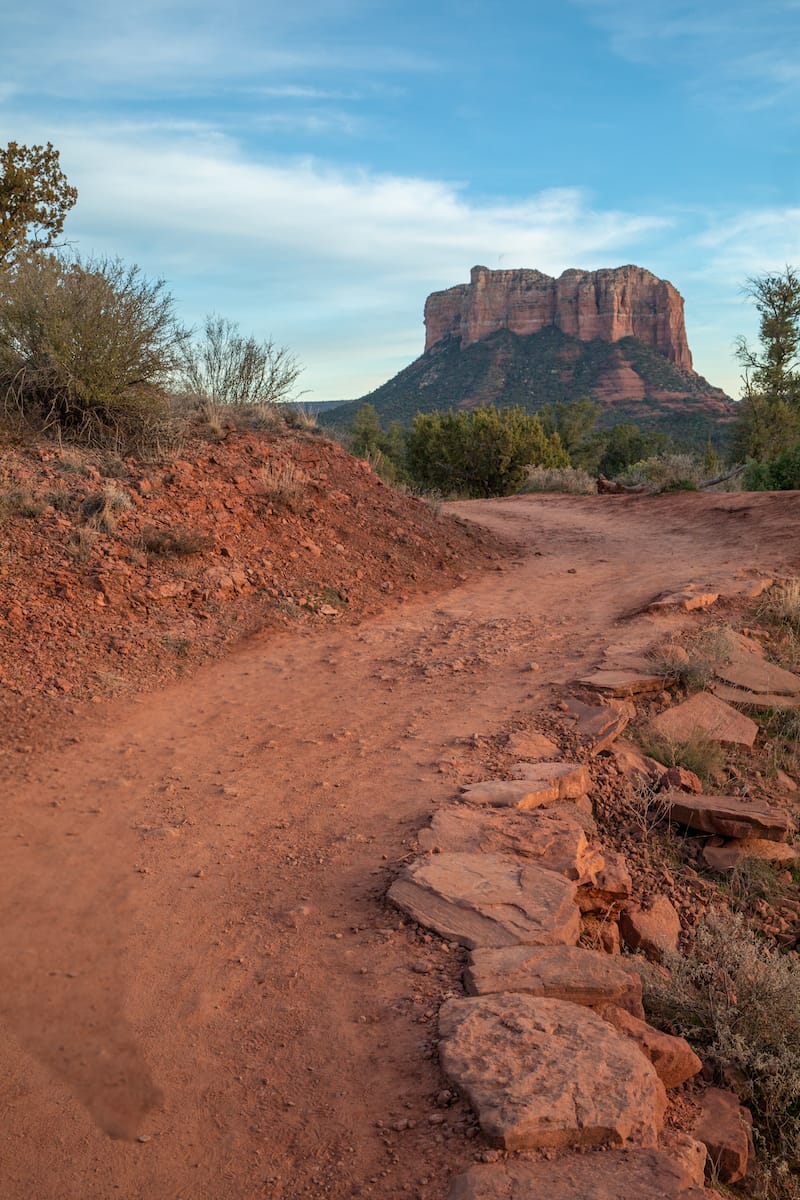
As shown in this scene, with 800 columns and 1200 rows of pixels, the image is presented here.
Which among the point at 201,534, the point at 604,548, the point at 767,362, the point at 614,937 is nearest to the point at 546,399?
the point at 767,362

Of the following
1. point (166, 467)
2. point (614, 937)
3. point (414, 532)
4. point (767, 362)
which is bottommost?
point (614, 937)

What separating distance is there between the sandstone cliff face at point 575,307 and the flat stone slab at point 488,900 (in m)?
83.2

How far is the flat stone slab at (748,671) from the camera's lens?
660 cm

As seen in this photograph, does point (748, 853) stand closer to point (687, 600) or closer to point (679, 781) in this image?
point (679, 781)

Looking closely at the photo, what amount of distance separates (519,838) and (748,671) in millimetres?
3539

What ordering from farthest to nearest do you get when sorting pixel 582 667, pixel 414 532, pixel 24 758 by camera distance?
pixel 414 532 < pixel 582 667 < pixel 24 758

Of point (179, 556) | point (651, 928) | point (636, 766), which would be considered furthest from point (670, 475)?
point (651, 928)

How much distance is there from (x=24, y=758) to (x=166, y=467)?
4.88 m

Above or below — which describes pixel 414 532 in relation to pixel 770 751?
above

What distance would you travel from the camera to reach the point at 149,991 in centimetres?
306

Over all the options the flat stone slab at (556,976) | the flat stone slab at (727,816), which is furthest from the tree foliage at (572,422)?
the flat stone slab at (556,976)

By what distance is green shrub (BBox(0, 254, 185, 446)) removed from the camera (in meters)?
9.24

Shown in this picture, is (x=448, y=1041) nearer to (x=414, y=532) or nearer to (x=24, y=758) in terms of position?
(x=24, y=758)

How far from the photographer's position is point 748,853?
193 inches
